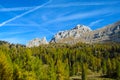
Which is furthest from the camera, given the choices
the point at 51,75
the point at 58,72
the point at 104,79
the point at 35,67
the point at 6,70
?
the point at 104,79

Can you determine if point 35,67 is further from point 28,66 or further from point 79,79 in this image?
point 79,79

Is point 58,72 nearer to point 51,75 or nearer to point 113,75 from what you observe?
point 51,75

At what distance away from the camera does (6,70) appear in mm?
77250

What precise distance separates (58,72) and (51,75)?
33.8 feet

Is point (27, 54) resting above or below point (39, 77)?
above

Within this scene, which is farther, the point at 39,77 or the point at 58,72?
the point at 58,72

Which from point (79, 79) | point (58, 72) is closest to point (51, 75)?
point (58, 72)

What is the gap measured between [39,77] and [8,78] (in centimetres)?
1488

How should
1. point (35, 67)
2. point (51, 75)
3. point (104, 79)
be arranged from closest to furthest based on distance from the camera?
point (35, 67) → point (51, 75) → point (104, 79)

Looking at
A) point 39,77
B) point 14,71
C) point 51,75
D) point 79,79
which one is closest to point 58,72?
point 51,75

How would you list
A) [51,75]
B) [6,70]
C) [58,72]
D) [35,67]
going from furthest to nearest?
1. [58,72]
2. [51,75]
3. [35,67]
4. [6,70]

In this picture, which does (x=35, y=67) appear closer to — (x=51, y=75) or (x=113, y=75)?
(x=51, y=75)

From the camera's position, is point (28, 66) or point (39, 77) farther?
point (39, 77)

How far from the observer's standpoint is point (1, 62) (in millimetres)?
77438
